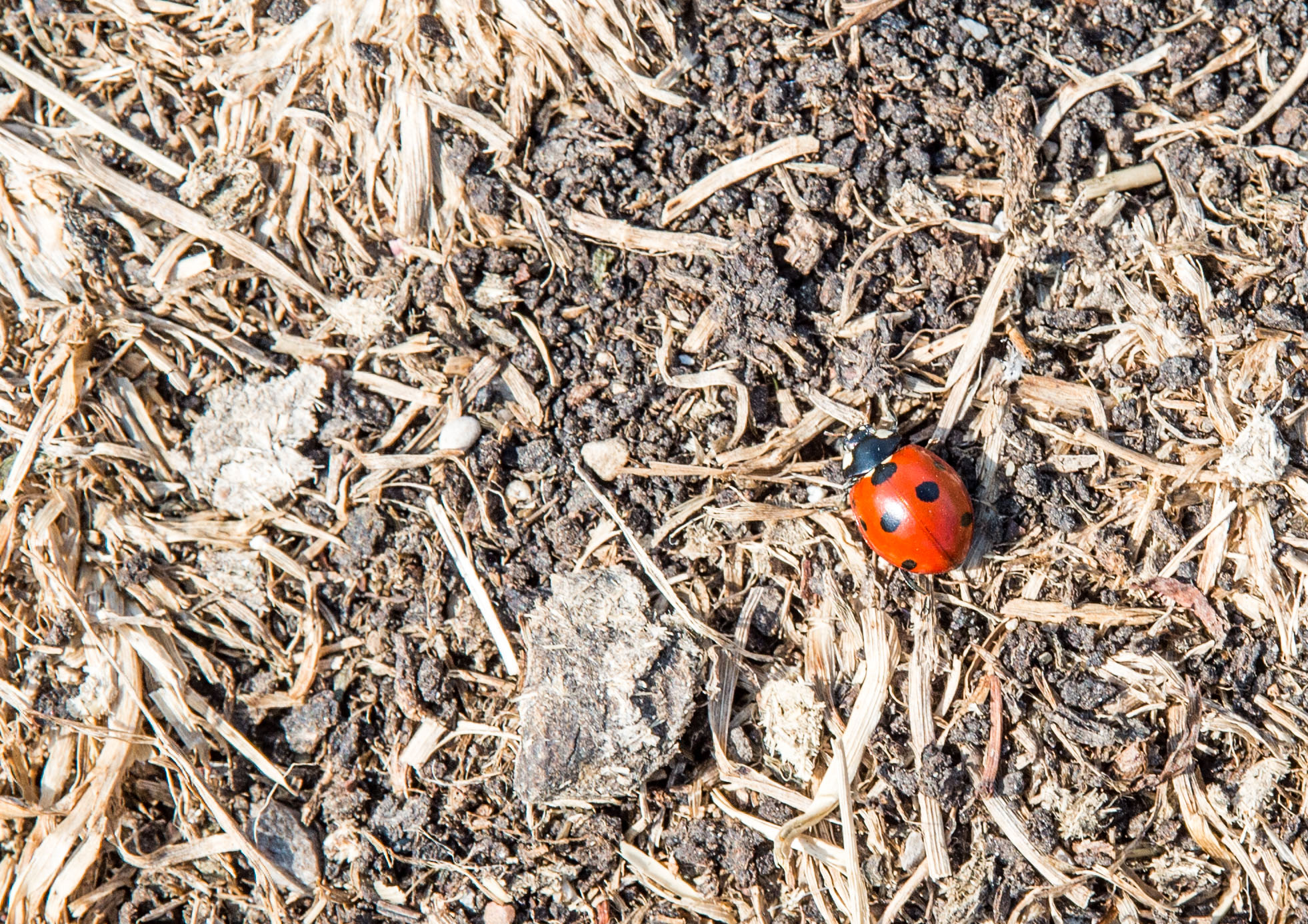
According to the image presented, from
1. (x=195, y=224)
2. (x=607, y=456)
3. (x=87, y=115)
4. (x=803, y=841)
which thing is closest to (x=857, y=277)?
(x=607, y=456)

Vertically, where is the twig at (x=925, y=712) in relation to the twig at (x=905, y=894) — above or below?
above

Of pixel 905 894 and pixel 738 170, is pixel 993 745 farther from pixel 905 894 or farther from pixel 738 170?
pixel 738 170

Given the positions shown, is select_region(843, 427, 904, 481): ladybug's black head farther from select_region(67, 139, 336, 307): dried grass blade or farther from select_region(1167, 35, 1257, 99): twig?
select_region(67, 139, 336, 307): dried grass blade

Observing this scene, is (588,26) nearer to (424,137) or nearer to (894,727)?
(424,137)

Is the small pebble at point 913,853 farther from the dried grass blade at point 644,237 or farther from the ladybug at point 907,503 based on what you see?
the dried grass blade at point 644,237

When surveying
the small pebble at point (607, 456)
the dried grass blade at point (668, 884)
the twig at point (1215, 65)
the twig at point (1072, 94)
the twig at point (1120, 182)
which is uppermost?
the twig at point (1072, 94)

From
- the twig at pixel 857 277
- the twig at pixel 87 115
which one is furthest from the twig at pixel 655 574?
the twig at pixel 87 115

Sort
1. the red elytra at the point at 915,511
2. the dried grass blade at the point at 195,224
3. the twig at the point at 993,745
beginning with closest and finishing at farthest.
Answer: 1. the red elytra at the point at 915,511
2. the twig at the point at 993,745
3. the dried grass blade at the point at 195,224
